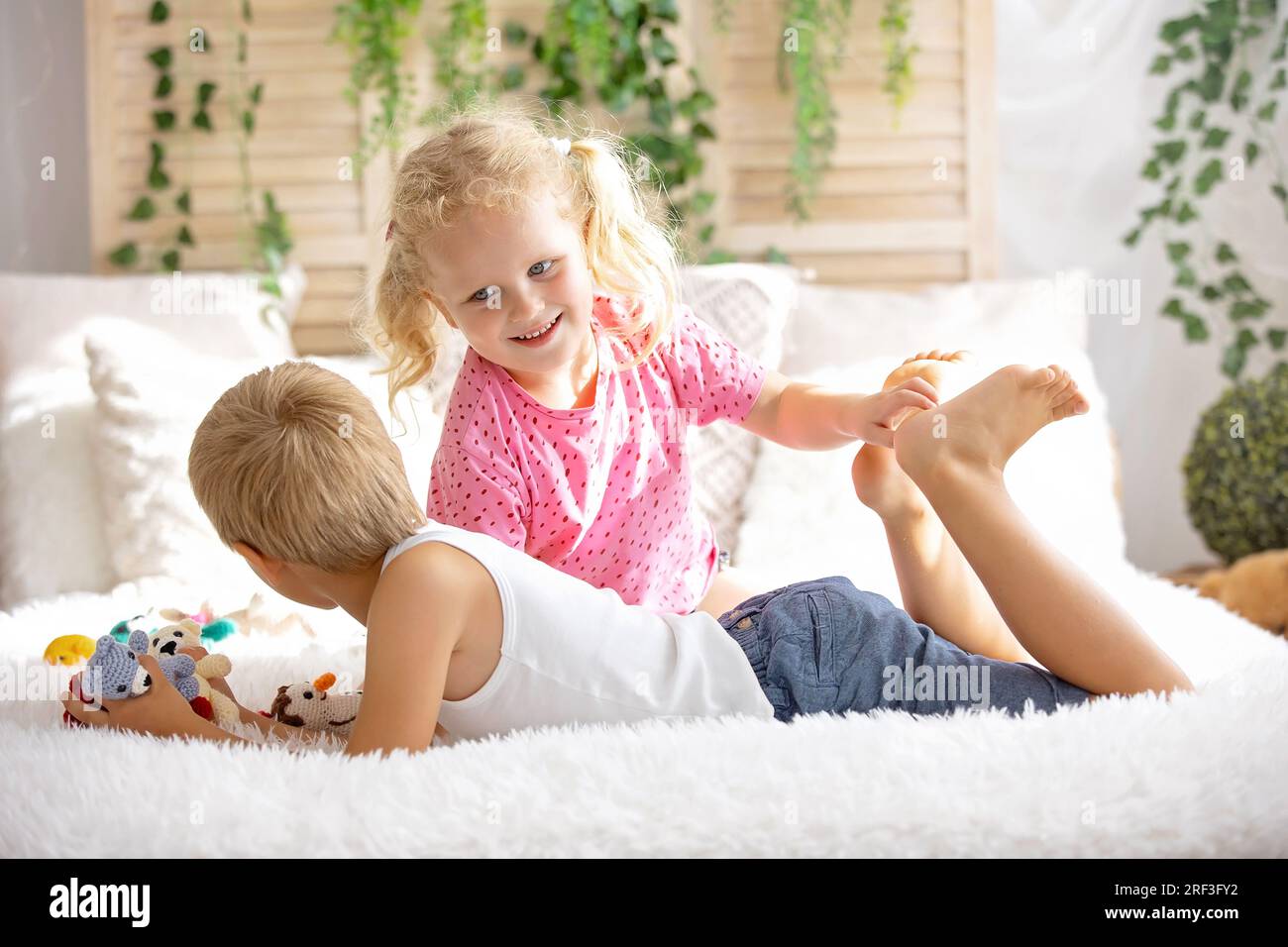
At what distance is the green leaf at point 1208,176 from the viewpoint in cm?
240

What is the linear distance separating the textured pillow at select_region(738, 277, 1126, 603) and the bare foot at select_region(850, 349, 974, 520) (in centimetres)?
41

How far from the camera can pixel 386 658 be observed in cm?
102

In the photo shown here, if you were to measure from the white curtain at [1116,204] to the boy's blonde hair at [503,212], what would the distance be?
57.6 inches

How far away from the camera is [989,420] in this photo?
47.2 inches

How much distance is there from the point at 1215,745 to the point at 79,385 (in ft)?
5.80

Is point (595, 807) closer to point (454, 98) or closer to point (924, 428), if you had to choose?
point (924, 428)

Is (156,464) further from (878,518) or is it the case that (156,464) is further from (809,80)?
(809,80)

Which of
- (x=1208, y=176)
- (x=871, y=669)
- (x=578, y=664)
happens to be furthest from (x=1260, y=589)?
(x=578, y=664)

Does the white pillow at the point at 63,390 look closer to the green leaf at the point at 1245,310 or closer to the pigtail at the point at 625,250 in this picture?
the pigtail at the point at 625,250

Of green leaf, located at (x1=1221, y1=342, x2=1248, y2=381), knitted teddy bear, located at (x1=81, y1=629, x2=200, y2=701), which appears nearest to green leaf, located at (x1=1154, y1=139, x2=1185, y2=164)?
green leaf, located at (x1=1221, y1=342, x2=1248, y2=381)

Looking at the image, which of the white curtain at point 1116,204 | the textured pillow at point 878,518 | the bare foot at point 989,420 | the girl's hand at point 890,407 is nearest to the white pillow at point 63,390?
the textured pillow at point 878,518

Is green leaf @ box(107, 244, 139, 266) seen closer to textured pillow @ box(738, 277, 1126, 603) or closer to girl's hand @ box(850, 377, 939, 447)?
textured pillow @ box(738, 277, 1126, 603)

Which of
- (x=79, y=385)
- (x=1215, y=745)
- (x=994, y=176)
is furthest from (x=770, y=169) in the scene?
(x=1215, y=745)
